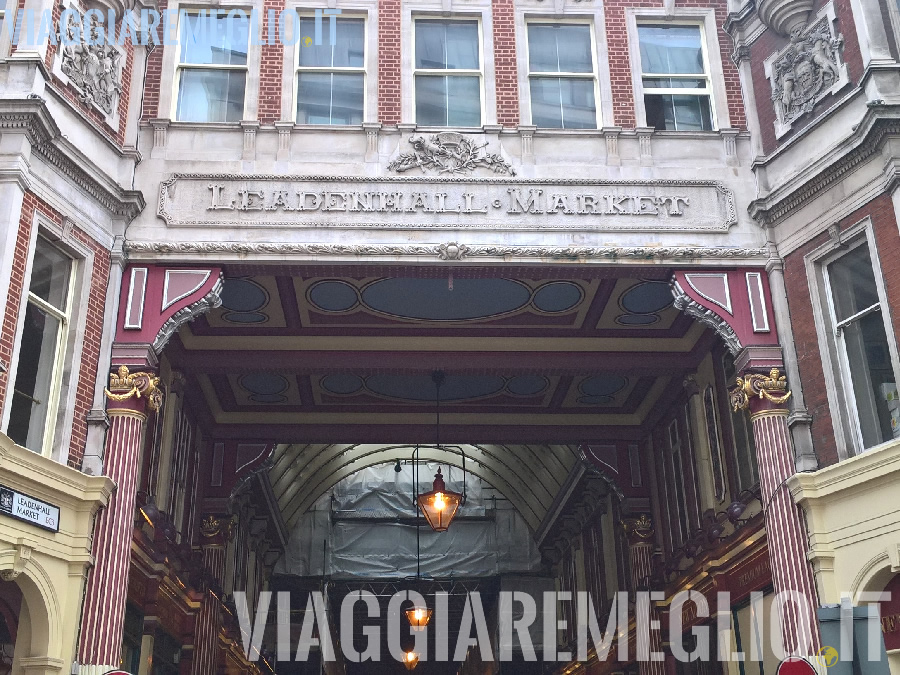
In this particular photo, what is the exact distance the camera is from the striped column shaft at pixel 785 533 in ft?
41.1

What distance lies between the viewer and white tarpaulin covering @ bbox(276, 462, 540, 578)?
35.5 m

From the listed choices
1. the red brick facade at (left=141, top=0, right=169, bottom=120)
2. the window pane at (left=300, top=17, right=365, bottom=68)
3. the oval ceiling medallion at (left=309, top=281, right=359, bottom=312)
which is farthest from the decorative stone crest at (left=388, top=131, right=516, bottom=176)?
the red brick facade at (left=141, top=0, right=169, bottom=120)

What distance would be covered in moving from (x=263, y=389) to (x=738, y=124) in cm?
1075

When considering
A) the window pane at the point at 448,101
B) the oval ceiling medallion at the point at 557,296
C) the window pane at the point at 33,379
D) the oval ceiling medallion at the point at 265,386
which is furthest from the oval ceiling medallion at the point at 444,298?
the window pane at the point at 33,379

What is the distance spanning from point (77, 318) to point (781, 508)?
379 inches

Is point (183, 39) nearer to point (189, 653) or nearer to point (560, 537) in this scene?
point (189, 653)

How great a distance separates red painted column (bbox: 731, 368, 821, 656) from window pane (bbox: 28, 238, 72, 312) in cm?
926

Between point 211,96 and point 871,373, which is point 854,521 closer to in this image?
point 871,373

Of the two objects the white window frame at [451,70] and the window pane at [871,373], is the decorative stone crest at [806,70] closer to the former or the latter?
the window pane at [871,373]

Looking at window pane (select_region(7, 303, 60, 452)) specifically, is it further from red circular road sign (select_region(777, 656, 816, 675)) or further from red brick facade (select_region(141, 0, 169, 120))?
red circular road sign (select_region(777, 656, 816, 675))

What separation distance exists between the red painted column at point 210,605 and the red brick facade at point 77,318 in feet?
26.1

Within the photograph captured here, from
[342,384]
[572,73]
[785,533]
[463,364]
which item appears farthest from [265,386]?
[785,533]

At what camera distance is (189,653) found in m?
19.2

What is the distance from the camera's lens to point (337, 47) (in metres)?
16.3
